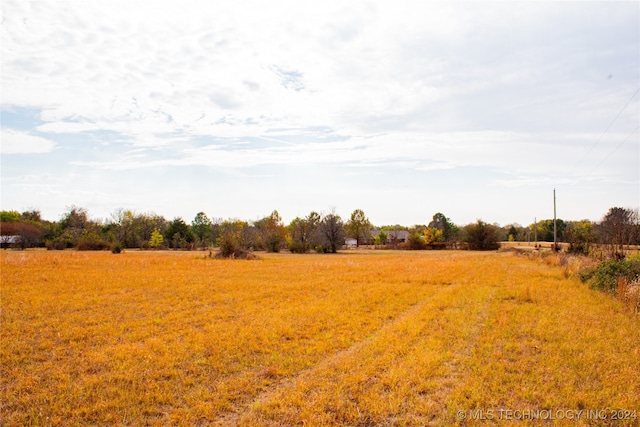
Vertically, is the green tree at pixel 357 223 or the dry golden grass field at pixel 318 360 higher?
the green tree at pixel 357 223

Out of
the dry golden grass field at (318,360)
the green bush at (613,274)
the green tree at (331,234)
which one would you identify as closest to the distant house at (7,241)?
the green tree at (331,234)

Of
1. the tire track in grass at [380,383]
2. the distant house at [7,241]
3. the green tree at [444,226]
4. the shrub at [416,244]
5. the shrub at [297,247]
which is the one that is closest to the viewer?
the tire track in grass at [380,383]

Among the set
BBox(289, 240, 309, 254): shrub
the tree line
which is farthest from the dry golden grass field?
BBox(289, 240, 309, 254): shrub

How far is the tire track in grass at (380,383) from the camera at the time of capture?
18.0ft

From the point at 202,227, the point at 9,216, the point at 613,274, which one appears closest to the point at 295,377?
the point at 613,274

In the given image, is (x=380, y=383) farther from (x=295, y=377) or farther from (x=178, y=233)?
(x=178, y=233)

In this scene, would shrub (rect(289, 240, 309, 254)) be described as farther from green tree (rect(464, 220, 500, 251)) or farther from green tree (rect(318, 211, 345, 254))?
green tree (rect(464, 220, 500, 251))

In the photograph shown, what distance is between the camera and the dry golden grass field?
18.4 feet

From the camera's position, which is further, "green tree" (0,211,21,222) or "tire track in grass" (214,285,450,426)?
"green tree" (0,211,21,222)

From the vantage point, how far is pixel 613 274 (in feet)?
52.8

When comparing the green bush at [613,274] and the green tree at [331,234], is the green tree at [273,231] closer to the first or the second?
the green tree at [331,234]

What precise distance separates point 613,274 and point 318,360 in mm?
14152

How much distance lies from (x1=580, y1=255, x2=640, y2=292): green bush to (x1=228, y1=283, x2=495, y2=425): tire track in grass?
8422mm

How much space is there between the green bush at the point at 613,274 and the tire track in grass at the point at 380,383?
27.6 feet
